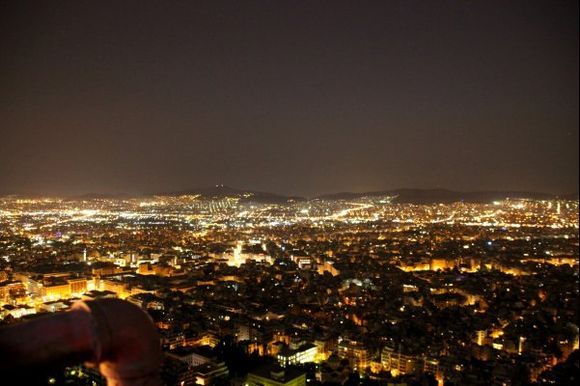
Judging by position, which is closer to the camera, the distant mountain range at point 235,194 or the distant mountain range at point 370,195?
the distant mountain range at point 370,195

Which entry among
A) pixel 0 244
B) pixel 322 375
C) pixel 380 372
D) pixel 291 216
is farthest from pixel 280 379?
pixel 291 216

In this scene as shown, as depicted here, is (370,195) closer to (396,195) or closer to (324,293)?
(396,195)

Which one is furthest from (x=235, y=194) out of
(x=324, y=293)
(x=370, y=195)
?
(x=324, y=293)

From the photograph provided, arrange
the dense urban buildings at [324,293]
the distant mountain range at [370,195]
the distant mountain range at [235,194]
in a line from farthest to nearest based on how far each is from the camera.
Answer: the distant mountain range at [235,194]
the distant mountain range at [370,195]
the dense urban buildings at [324,293]

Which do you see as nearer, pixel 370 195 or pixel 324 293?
pixel 324 293

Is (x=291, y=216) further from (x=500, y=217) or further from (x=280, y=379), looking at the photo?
(x=280, y=379)

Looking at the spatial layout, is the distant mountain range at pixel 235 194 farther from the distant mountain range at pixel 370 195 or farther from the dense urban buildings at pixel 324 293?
the dense urban buildings at pixel 324 293

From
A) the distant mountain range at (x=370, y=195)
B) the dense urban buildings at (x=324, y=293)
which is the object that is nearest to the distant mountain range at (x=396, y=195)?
the distant mountain range at (x=370, y=195)

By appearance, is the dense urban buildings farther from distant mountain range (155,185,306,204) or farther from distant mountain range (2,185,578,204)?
distant mountain range (155,185,306,204)

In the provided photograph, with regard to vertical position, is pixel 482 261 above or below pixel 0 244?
below
